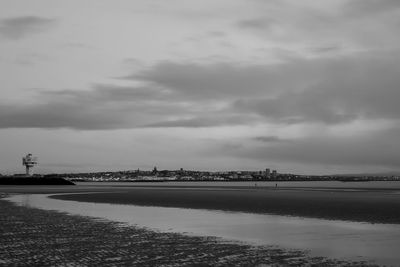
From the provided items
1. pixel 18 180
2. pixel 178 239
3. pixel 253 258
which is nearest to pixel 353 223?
pixel 178 239

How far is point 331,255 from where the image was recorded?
17891mm

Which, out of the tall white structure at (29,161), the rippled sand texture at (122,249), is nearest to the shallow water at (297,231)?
Answer: the rippled sand texture at (122,249)

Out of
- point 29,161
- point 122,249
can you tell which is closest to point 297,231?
point 122,249

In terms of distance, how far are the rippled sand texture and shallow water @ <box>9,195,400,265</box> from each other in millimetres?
1477

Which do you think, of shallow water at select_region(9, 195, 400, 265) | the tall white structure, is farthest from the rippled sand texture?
the tall white structure

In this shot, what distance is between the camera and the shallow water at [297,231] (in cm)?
1881

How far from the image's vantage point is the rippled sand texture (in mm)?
16506

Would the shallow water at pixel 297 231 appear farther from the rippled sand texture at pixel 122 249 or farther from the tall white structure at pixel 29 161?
the tall white structure at pixel 29 161

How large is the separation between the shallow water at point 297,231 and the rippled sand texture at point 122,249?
1.48 metres

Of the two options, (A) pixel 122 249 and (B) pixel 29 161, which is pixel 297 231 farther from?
(B) pixel 29 161

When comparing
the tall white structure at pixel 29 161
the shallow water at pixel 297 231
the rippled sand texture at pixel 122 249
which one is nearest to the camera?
the rippled sand texture at pixel 122 249

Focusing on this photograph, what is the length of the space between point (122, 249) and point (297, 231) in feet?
31.7

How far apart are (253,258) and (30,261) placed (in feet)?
23.4

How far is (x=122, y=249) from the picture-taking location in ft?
62.9
